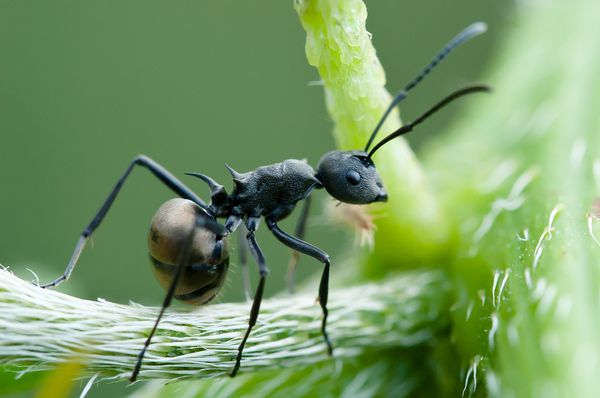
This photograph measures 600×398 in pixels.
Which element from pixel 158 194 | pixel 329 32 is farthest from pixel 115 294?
pixel 329 32

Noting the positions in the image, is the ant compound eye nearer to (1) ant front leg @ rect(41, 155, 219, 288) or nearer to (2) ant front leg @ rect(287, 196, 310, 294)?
(2) ant front leg @ rect(287, 196, 310, 294)

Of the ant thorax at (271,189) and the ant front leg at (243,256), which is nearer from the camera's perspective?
the ant thorax at (271,189)

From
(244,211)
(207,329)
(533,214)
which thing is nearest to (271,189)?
(244,211)

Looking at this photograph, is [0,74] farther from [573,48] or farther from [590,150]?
[590,150]

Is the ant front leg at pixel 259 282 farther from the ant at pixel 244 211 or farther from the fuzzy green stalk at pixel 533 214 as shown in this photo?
the fuzzy green stalk at pixel 533 214

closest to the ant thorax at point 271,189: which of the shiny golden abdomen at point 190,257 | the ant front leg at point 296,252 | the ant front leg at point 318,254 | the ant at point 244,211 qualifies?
the ant at point 244,211

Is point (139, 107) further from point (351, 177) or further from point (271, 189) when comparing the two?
point (351, 177)
